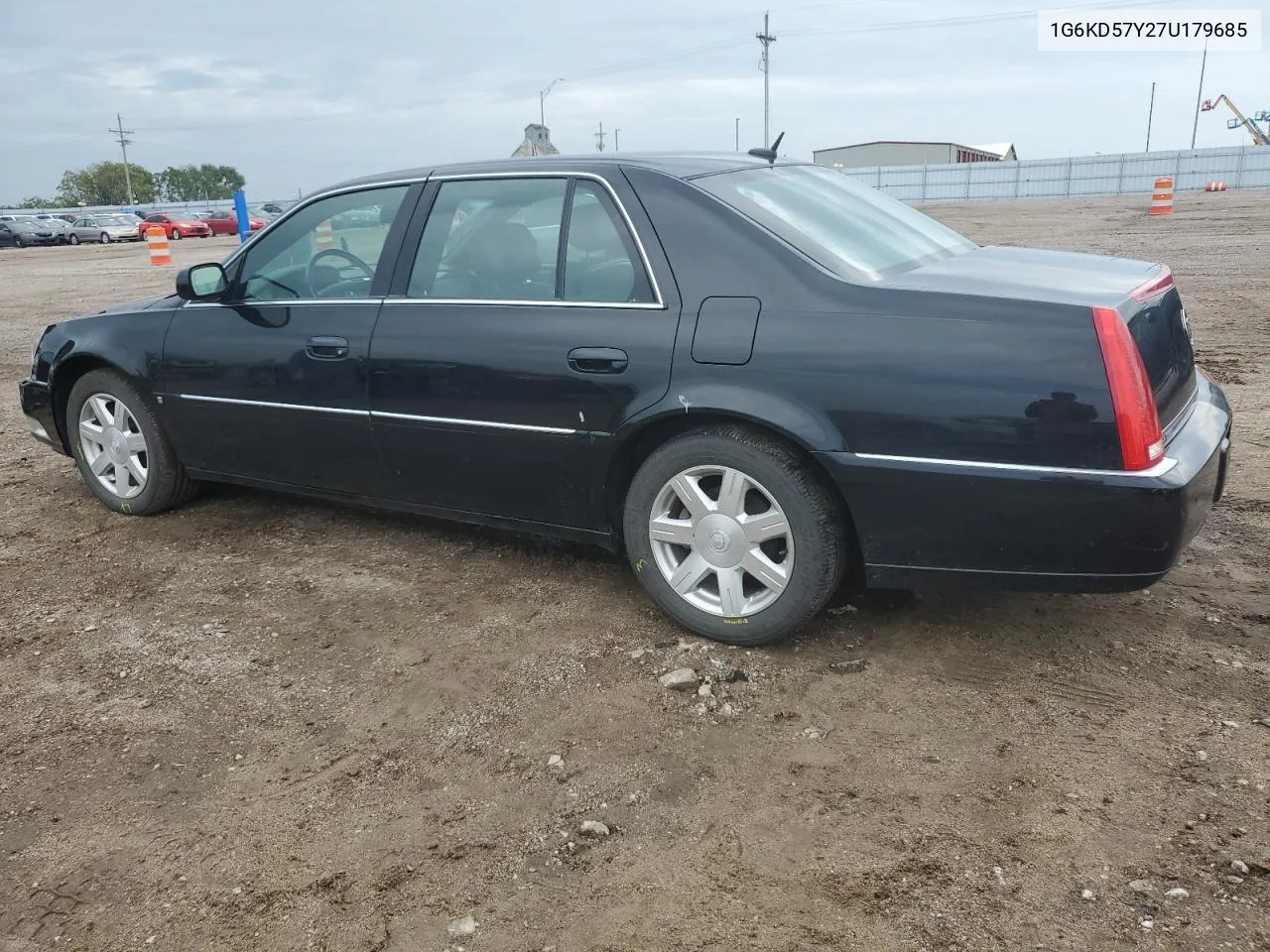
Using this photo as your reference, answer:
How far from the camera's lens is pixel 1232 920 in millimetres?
2082

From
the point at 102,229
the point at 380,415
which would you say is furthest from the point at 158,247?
the point at 380,415

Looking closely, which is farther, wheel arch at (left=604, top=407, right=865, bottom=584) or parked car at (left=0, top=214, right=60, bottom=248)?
parked car at (left=0, top=214, right=60, bottom=248)

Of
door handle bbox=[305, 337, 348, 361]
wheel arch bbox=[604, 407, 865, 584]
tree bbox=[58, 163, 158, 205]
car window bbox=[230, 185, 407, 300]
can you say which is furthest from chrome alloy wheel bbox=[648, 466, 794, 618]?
tree bbox=[58, 163, 158, 205]

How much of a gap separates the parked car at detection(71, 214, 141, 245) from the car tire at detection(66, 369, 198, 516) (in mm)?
38270

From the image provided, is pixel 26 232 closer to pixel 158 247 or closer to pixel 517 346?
pixel 158 247

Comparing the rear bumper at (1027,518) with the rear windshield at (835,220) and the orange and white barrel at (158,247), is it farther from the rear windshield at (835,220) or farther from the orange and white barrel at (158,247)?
the orange and white barrel at (158,247)

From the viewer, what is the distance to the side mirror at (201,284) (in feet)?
14.5

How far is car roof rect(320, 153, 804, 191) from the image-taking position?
3539mm

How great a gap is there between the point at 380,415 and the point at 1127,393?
2.62m

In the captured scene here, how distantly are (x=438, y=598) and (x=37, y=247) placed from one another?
1551 inches

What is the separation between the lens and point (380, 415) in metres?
3.90

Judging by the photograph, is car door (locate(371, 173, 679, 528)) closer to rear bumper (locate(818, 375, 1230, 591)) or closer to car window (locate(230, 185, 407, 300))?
car window (locate(230, 185, 407, 300))

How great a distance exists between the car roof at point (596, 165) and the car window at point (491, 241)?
2.3 inches

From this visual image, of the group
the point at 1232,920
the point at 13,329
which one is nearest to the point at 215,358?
the point at 1232,920
